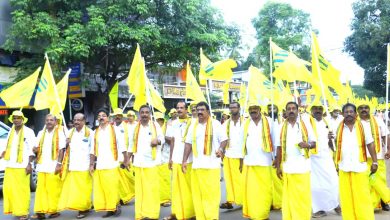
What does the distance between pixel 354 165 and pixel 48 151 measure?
4.67 meters

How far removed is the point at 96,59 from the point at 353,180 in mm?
13697

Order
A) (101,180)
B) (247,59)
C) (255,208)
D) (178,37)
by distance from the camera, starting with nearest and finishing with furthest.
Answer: (255,208), (101,180), (178,37), (247,59)

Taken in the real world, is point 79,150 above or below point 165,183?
above

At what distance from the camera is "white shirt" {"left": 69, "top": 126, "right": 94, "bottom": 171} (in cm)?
754

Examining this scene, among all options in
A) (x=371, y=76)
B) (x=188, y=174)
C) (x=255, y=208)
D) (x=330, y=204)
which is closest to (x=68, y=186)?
(x=188, y=174)

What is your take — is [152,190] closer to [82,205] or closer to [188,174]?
[188,174]

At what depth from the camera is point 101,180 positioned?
24.4 feet

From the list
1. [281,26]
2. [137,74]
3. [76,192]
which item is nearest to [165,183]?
[76,192]

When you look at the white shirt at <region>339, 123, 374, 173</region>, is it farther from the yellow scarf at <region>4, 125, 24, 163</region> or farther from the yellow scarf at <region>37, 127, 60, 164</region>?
the yellow scarf at <region>4, 125, 24, 163</region>

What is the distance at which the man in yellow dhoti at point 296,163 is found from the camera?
5805 mm

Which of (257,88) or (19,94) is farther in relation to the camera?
(19,94)

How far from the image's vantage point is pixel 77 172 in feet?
24.7

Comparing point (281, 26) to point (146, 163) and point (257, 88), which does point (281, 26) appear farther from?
point (146, 163)

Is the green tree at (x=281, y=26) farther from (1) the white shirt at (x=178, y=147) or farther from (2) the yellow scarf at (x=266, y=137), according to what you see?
(2) the yellow scarf at (x=266, y=137)
